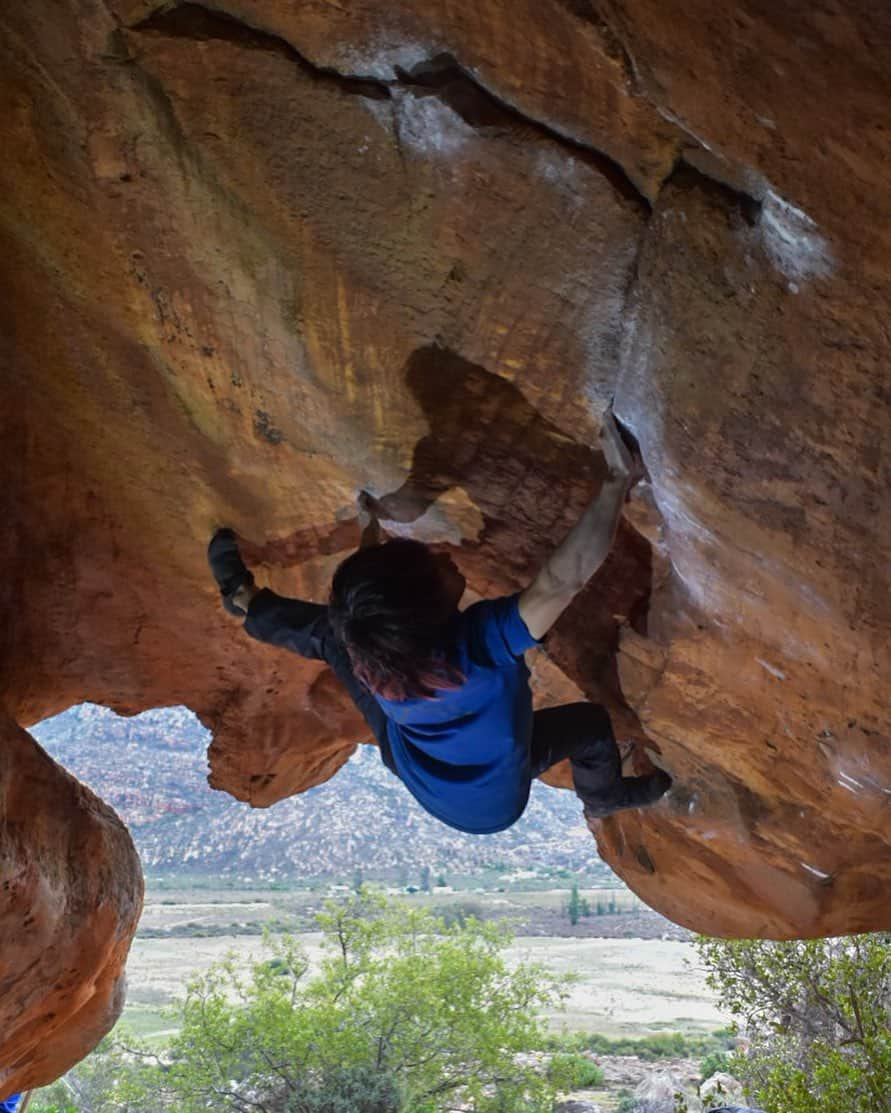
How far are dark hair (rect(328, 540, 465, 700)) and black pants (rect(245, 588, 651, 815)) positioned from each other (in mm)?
428

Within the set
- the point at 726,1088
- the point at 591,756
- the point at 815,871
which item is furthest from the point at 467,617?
the point at 726,1088

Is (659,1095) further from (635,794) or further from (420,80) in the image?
(420,80)

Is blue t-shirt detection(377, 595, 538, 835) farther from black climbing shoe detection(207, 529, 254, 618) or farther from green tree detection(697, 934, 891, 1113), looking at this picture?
green tree detection(697, 934, 891, 1113)


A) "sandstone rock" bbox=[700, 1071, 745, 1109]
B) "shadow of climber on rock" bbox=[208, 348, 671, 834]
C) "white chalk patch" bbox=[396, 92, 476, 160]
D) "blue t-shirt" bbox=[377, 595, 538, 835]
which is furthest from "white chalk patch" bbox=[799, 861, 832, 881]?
"sandstone rock" bbox=[700, 1071, 745, 1109]

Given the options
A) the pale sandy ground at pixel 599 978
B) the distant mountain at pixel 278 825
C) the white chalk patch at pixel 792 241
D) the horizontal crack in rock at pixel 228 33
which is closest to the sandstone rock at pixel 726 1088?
the pale sandy ground at pixel 599 978

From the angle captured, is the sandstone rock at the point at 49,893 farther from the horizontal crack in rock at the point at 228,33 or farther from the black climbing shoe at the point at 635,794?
the horizontal crack in rock at the point at 228,33

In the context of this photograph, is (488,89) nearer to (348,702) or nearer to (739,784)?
(739,784)

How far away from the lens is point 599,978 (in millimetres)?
31469

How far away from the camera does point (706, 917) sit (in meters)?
5.80

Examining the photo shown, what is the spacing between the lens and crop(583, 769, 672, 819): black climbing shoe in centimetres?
425

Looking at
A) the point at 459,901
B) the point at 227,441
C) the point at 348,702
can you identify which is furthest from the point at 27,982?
the point at 459,901

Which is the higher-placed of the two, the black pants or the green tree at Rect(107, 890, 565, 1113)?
the black pants

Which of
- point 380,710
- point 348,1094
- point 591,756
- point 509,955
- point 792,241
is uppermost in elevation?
point 792,241

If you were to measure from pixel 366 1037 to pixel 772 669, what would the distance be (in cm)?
1471
